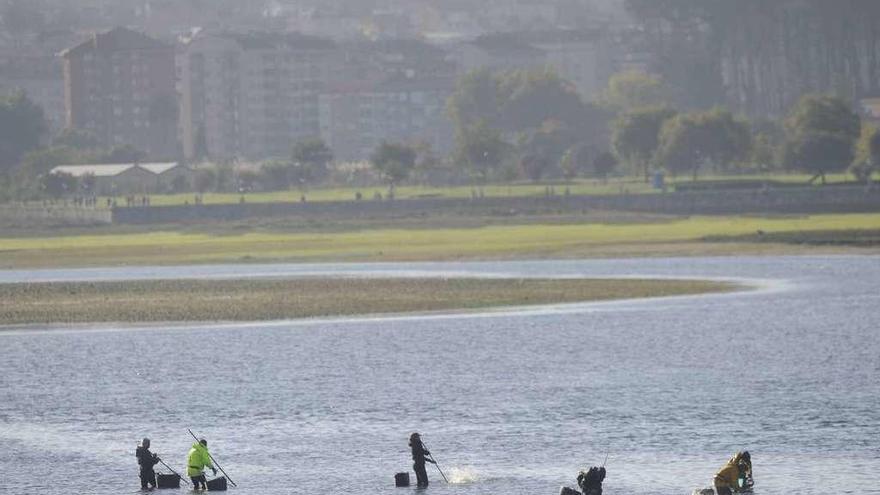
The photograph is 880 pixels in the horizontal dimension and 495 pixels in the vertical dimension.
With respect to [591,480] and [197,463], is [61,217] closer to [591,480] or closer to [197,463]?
[197,463]

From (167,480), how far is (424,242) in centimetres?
9359

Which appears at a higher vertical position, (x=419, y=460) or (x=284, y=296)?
(x=284, y=296)

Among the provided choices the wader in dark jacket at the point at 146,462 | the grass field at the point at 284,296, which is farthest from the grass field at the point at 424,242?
the wader in dark jacket at the point at 146,462

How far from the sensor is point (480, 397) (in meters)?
78.8

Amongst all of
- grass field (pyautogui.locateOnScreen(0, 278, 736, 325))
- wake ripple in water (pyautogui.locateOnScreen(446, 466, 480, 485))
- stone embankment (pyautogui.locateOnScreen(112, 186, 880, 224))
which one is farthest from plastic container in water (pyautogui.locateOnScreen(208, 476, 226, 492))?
stone embankment (pyautogui.locateOnScreen(112, 186, 880, 224))

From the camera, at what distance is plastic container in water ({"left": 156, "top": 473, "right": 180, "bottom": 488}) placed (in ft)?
204

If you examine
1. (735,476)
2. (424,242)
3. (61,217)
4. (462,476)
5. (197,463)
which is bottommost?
(462,476)

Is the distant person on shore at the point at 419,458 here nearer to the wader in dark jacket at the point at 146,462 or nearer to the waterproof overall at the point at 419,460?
the waterproof overall at the point at 419,460

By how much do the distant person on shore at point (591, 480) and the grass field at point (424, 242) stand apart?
83.1 metres

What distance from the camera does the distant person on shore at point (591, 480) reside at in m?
56.5

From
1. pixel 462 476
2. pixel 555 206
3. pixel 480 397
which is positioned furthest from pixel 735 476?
pixel 555 206

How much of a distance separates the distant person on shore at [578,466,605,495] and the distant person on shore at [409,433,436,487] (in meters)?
5.79

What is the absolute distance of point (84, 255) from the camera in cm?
15138

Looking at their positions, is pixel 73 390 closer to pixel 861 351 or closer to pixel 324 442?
pixel 324 442
